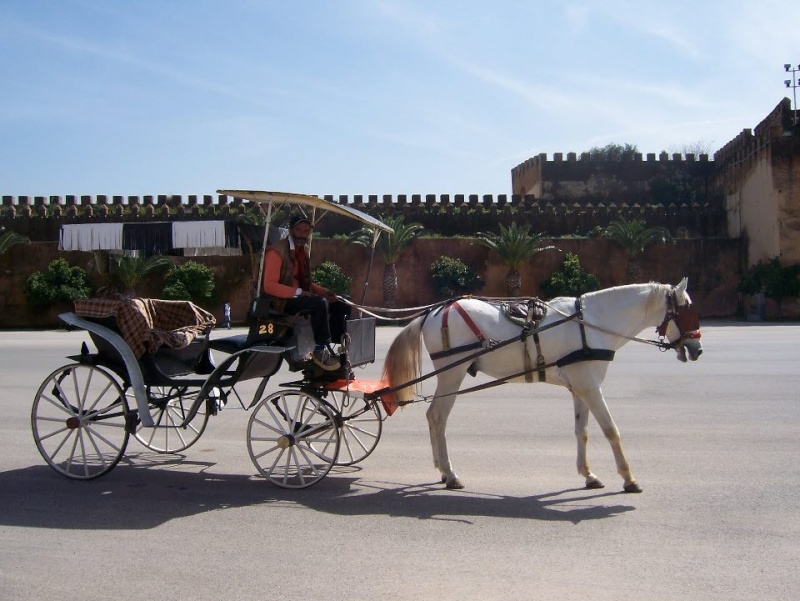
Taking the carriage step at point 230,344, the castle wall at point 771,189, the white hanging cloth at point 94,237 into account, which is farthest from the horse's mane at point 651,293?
the castle wall at point 771,189

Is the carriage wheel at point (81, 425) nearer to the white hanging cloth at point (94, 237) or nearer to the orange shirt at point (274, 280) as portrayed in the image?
the white hanging cloth at point (94, 237)

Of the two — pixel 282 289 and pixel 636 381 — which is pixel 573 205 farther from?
pixel 282 289

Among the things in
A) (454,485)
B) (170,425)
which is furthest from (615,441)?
(170,425)

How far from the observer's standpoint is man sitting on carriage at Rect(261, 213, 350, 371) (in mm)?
6359

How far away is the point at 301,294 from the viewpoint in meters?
6.42

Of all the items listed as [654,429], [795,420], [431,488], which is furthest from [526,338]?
[795,420]

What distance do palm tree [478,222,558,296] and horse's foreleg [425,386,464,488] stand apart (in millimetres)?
28505

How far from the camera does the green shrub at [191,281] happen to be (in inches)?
1316

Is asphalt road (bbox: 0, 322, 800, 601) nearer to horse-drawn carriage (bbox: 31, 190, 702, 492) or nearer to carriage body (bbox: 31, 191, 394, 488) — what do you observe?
carriage body (bbox: 31, 191, 394, 488)

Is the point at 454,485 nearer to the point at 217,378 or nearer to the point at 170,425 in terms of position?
the point at 217,378

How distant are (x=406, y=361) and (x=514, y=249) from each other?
1122 inches

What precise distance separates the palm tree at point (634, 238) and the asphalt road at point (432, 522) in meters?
27.4

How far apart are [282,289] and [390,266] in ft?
94.6

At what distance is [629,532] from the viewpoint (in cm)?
501
